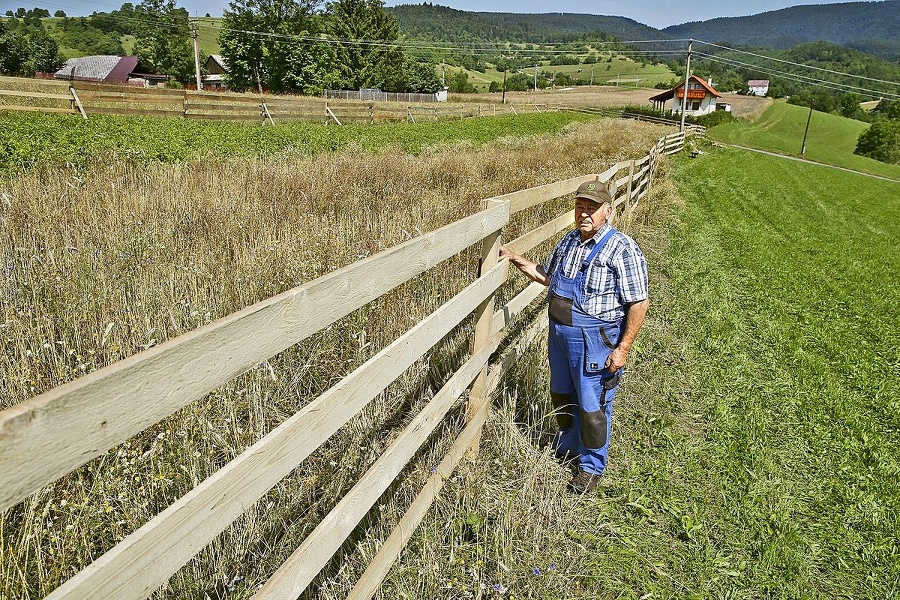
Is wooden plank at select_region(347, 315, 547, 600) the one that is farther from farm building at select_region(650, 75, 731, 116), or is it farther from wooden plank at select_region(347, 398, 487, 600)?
farm building at select_region(650, 75, 731, 116)

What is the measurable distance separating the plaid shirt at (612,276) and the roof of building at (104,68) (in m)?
82.0

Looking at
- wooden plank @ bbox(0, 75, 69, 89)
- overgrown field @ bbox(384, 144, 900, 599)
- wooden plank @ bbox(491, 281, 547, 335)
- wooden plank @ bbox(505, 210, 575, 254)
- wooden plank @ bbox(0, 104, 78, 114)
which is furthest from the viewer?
wooden plank @ bbox(0, 75, 69, 89)

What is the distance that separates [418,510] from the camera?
2.68 metres

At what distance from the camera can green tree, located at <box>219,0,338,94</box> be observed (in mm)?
60250

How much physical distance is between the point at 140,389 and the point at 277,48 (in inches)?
2659

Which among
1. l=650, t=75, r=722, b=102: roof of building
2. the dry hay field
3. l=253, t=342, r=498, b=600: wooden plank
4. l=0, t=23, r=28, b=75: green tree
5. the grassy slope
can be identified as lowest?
l=253, t=342, r=498, b=600: wooden plank

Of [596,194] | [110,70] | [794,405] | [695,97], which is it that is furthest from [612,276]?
[695,97]

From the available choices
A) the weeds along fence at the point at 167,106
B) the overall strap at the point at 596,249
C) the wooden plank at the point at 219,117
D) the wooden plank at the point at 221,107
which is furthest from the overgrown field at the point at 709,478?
the wooden plank at the point at 221,107

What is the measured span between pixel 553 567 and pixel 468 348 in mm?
1774

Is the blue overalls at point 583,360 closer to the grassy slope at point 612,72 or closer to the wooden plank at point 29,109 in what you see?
the wooden plank at point 29,109

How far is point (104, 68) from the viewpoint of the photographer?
71.6 m

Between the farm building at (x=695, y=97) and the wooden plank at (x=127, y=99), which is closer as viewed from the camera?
the wooden plank at (x=127, y=99)

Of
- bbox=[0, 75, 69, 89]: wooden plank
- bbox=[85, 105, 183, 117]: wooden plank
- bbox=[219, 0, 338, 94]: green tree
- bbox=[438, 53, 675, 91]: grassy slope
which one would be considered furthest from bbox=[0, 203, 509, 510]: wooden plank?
bbox=[438, 53, 675, 91]: grassy slope

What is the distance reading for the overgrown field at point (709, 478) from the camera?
292 cm
